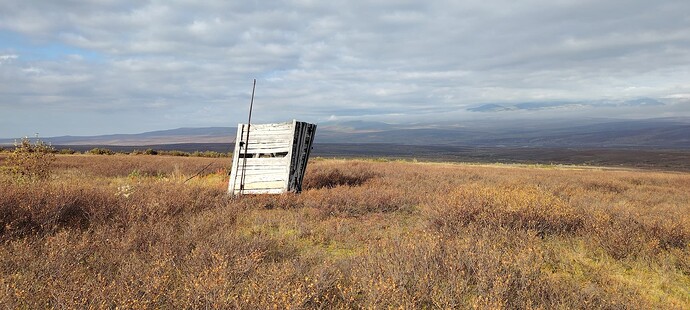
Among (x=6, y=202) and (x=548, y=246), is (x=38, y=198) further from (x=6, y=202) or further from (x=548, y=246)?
(x=548, y=246)

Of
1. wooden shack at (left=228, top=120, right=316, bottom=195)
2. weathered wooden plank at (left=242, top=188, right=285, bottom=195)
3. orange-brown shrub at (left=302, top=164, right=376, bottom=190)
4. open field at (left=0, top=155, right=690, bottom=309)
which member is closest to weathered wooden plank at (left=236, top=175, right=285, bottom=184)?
wooden shack at (left=228, top=120, right=316, bottom=195)

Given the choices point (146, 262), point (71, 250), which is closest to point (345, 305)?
point (146, 262)

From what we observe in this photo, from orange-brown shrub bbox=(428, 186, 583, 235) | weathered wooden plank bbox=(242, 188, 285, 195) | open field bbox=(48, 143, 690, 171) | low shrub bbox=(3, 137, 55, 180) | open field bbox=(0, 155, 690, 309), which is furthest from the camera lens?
open field bbox=(48, 143, 690, 171)

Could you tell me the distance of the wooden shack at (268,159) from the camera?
36.4 feet

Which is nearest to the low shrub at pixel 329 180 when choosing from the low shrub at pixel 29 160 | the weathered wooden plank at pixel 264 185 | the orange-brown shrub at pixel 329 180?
the orange-brown shrub at pixel 329 180

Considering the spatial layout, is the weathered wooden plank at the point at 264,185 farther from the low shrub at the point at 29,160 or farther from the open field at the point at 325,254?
the low shrub at the point at 29,160

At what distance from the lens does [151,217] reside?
6602 millimetres

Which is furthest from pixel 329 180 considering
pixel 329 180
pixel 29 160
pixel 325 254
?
pixel 29 160

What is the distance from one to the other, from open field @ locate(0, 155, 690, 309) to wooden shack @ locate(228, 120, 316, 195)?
4.84 feet

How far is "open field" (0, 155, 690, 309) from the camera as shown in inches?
149

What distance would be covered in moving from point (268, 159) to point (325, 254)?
6043 mm

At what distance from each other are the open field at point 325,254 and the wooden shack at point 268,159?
1.47 meters

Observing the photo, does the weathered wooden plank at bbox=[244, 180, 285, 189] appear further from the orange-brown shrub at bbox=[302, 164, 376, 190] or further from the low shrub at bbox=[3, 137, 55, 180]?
Answer: the low shrub at bbox=[3, 137, 55, 180]

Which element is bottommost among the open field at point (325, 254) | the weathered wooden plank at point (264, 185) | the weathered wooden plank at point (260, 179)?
the open field at point (325, 254)
